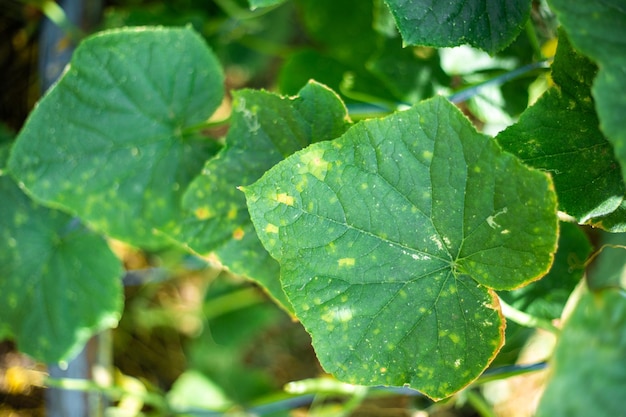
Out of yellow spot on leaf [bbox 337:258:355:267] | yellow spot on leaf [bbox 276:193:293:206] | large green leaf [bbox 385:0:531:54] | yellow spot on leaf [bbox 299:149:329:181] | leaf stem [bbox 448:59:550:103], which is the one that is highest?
large green leaf [bbox 385:0:531:54]

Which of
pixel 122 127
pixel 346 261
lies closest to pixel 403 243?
pixel 346 261

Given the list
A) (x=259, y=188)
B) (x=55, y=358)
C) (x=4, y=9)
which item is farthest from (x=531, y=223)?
(x=4, y=9)

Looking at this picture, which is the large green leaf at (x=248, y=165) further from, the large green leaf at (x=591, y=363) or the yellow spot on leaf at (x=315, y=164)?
the large green leaf at (x=591, y=363)

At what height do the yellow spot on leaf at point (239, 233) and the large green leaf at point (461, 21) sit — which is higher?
the large green leaf at point (461, 21)

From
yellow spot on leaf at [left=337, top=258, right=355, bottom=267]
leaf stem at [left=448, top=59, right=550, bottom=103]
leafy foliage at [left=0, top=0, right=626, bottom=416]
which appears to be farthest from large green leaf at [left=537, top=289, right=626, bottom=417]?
leaf stem at [left=448, top=59, right=550, bottom=103]

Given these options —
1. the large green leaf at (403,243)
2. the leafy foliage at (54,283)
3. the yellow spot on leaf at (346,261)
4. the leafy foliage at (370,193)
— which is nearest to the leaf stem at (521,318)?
the leafy foliage at (370,193)

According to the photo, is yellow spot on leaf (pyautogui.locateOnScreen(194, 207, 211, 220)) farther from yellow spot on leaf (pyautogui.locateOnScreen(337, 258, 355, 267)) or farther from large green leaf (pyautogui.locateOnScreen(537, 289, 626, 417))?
large green leaf (pyautogui.locateOnScreen(537, 289, 626, 417))
